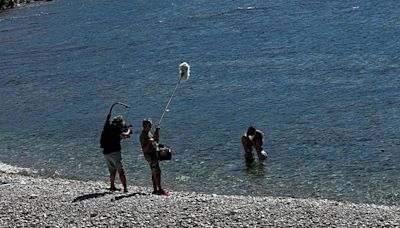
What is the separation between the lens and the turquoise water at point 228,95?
26609 millimetres

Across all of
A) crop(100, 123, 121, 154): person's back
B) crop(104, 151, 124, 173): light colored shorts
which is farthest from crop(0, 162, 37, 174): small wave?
crop(100, 123, 121, 154): person's back

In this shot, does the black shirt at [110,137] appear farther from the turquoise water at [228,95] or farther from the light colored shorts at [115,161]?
the turquoise water at [228,95]

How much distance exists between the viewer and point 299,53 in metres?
45.3

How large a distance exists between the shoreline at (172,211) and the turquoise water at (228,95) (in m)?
3.51

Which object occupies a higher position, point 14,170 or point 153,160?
point 153,160

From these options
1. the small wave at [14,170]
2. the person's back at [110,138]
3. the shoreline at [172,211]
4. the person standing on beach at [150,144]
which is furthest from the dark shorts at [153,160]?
the small wave at [14,170]

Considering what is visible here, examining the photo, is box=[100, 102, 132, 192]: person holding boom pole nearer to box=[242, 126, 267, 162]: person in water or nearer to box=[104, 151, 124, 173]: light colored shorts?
box=[104, 151, 124, 173]: light colored shorts

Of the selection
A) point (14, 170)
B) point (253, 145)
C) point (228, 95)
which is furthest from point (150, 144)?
point (228, 95)

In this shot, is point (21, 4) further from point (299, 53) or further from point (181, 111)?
point (181, 111)

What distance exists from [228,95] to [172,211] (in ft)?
60.2

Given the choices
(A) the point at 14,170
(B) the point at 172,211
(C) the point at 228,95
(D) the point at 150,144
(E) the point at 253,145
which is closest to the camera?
(B) the point at 172,211

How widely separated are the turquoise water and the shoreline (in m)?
3.51

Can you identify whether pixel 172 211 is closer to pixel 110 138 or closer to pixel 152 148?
pixel 152 148

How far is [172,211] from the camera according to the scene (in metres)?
19.3
